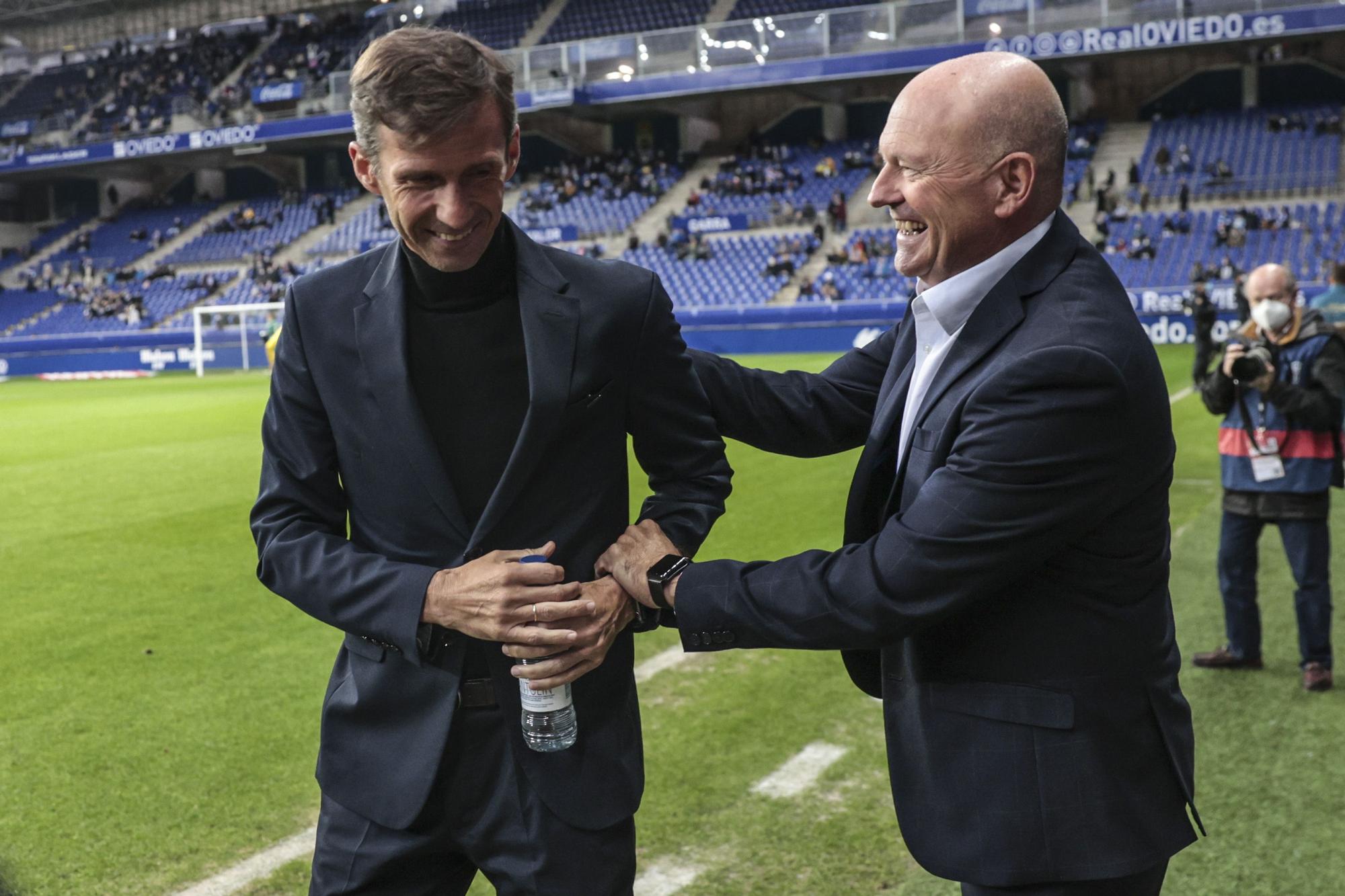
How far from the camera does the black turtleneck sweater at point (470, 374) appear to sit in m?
2.26

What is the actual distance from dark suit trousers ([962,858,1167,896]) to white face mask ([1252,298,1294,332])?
4.46 m

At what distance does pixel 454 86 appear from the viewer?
6.79 ft

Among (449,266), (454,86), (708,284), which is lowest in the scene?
(708,284)

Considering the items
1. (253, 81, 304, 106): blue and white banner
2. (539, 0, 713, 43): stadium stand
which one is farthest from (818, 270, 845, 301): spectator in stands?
(253, 81, 304, 106): blue and white banner

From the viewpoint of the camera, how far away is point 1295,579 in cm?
617

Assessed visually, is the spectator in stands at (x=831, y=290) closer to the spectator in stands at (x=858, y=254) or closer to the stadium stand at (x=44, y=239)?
the spectator in stands at (x=858, y=254)

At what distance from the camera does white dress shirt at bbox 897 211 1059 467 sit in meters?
2.27

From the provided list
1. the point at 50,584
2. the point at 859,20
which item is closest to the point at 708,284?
the point at 859,20

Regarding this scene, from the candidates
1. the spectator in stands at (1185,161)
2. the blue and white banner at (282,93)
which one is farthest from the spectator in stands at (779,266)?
the blue and white banner at (282,93)

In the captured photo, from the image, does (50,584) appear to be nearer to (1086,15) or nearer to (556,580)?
(556,580)

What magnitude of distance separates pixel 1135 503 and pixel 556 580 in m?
0.99

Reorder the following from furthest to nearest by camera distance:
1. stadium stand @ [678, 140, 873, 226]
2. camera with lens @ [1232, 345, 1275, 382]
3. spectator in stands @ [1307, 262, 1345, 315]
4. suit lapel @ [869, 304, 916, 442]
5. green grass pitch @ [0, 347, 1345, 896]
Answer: stadium stand @ [678, 140, 873, 226]
spectator in stands @ [1307, 262, 1345, 315]
camera with lens @ [1232, 345, 1275, 382]
green grass pitch @ [0, 347, 1345, 896]
suit lapel @ [869, 304, 916, 442]

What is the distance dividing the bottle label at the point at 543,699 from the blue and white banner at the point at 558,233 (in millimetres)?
36754

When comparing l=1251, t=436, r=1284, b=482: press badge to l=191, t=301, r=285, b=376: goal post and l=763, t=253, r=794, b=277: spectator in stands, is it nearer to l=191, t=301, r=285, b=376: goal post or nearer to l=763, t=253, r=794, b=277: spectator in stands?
l=763, t=253, r=794, b=277: spectator in stands
